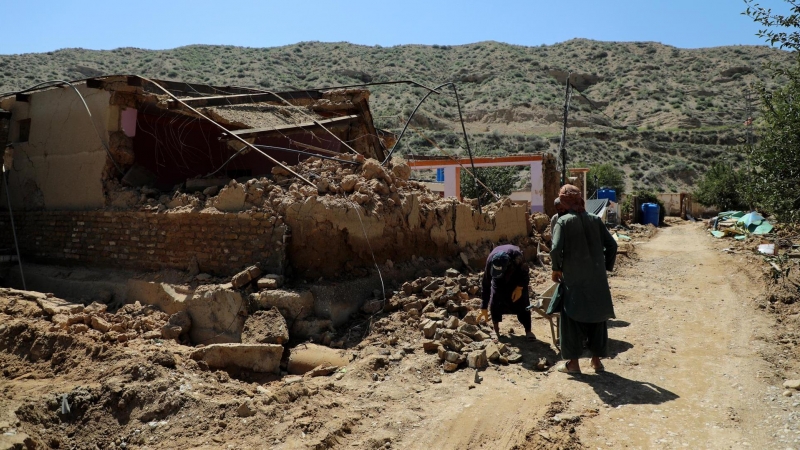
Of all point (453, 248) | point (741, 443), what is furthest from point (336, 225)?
point (741, 443)

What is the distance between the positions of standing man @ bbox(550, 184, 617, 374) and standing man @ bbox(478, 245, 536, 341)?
43.2 inches

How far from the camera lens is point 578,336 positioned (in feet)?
16.1

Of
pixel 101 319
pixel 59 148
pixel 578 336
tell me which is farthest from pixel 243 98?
pixel 578 336

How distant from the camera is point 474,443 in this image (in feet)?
13.0

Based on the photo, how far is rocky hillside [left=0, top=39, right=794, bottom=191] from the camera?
126 ft

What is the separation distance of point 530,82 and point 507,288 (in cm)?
4779

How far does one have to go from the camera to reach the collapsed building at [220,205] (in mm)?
6809

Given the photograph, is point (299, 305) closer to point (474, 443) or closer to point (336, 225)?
point (336, 225)

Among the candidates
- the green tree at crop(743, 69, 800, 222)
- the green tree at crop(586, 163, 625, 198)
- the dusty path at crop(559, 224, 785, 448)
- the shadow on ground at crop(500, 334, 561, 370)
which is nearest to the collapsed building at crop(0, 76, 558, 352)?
the shadow on ground at crop(500, 334, 561, 370)

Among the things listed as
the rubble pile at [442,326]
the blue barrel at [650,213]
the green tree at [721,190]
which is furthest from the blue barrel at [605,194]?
the rubble pile at [442,326]

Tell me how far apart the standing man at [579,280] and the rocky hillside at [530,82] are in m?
26.4

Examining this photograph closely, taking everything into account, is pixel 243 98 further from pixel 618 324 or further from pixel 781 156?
pixel 781 156

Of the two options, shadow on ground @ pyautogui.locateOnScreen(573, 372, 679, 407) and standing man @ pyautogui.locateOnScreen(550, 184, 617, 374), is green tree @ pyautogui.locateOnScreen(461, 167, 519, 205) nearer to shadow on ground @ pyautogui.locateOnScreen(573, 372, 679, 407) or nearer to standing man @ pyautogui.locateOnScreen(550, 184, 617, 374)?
standing man @ pyautogui.locateOnScreen(550, 184, 617, 374)

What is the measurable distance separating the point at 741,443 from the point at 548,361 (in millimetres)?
1994
